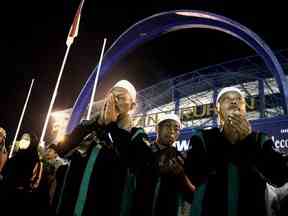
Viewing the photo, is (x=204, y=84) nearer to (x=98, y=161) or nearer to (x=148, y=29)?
(x=148, y=29)

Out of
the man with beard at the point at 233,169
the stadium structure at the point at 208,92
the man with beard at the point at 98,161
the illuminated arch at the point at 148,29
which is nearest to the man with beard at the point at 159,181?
the man with beard at the point at 98,161

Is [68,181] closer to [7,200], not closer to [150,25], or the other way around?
[7,200]

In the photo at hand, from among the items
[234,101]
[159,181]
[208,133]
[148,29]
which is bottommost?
[159,181]

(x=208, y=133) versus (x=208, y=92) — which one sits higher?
(x=208, y=92)

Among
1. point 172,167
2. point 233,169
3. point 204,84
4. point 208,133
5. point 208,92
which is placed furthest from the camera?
point 208,92

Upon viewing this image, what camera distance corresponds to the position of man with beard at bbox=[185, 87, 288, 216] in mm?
1756

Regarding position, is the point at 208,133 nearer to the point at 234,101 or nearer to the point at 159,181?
the point at 234,101

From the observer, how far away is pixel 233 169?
1845mm

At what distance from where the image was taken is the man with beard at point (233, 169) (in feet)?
5.76

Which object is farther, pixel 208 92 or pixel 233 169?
pixel 208 92

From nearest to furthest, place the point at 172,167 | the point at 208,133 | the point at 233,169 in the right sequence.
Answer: the point at 233,169 < the point at 208,133 < the point at 172,167

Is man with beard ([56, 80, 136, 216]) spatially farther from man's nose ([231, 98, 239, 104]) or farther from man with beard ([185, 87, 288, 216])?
man's nose ([231, 98, 239, 104])

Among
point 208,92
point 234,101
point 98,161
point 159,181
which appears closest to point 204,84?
point 208,92

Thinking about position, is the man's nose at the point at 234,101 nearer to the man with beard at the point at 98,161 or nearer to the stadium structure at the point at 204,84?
the man with beard at the point at 98,161
